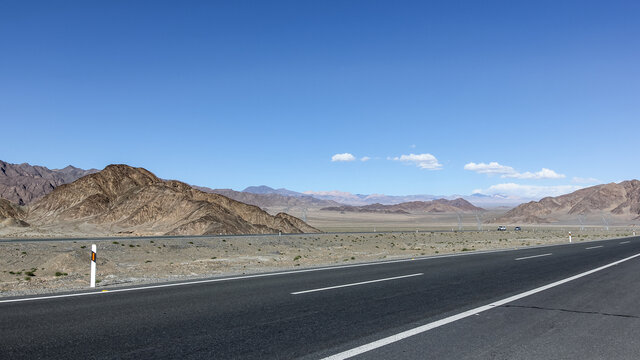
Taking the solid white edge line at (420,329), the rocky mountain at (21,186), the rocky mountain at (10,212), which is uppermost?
the rocky mountain at (21,186)

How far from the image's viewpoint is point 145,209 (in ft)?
252

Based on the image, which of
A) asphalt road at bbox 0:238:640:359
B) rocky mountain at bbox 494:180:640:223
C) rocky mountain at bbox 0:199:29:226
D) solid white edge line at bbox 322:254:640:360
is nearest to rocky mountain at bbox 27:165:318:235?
rocky mountain at bbox 0:199:29:226

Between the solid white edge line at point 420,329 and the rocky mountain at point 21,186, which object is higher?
the rocky mountain at point 21,186

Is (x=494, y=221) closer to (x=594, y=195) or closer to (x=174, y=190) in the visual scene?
(x=594, y=195)

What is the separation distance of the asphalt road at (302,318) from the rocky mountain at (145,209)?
177ft

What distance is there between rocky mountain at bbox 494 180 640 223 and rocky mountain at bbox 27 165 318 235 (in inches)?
4349

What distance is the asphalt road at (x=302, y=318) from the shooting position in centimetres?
551

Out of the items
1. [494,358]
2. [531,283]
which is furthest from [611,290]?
[494,358]

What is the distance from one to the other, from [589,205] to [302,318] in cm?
18110

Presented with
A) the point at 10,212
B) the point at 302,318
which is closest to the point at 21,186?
the point at 10,212

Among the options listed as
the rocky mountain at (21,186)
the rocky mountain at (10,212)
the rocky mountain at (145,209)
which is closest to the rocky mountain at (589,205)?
the rocky mountain at (145,209)

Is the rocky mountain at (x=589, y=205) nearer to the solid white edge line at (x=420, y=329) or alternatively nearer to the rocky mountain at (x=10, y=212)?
the rocky mountain at (x=10, y=212)

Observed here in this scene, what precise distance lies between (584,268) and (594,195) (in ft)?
579

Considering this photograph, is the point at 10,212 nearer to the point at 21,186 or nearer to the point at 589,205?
the point at 21,186
